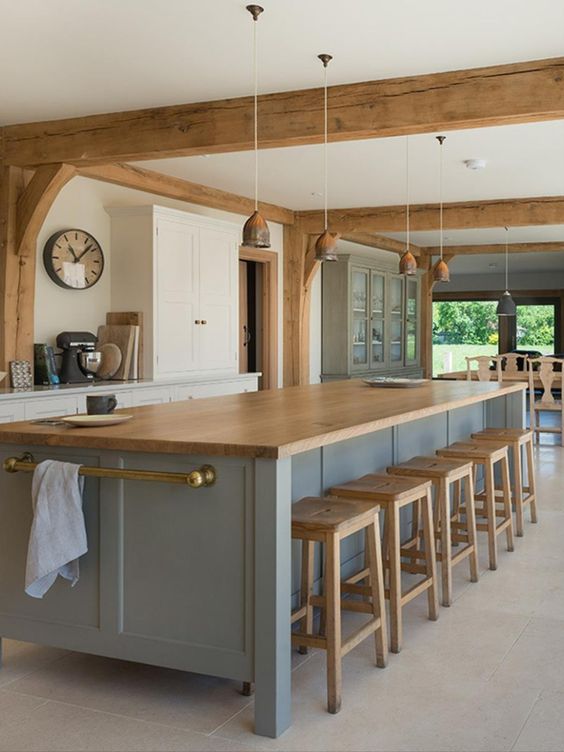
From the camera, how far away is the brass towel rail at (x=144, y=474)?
268cm

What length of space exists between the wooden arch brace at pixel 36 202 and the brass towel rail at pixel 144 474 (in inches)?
123

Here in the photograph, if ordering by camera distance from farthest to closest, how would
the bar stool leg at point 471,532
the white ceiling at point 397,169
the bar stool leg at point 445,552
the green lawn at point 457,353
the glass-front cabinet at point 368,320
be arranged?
the green lawn at point 457,353 < the glass-front cabinet at point 368,320 < the white ceiling at point 397,169 < the bar stool leg at point 471,532 < the bar stool leg at point 445,552

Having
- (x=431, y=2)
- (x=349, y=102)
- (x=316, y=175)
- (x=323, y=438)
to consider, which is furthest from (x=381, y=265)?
(x=323, y=438)

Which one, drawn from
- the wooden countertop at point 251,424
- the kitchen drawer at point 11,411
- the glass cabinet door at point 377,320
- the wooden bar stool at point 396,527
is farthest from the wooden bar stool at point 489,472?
the glass cabinet door at point 377,320

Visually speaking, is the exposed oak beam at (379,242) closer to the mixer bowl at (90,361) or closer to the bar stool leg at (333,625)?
the mixer bowl at (90,361)

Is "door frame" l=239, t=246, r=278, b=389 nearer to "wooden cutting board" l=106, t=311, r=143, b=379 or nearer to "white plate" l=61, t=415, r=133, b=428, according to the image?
"wooden cutting board" l=106, t=311, r=143, b=379

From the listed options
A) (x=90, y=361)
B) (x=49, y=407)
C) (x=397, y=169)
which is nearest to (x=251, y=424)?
(x=49, y=407)

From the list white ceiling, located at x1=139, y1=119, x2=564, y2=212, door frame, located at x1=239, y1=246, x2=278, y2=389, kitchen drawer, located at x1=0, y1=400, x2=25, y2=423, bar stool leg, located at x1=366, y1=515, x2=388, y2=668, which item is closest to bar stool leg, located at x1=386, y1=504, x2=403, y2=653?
bar stool leg, located at x1=366, y1=515, x2=388, y2=668

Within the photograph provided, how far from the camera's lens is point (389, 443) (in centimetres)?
452

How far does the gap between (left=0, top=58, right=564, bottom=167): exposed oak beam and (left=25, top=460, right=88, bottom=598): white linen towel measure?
2.78 meters

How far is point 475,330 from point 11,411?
1358 centimetres

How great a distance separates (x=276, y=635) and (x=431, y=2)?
2615mm

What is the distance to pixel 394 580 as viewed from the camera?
3330 mm

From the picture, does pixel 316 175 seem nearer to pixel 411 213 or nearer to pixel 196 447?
pixel 411 213
